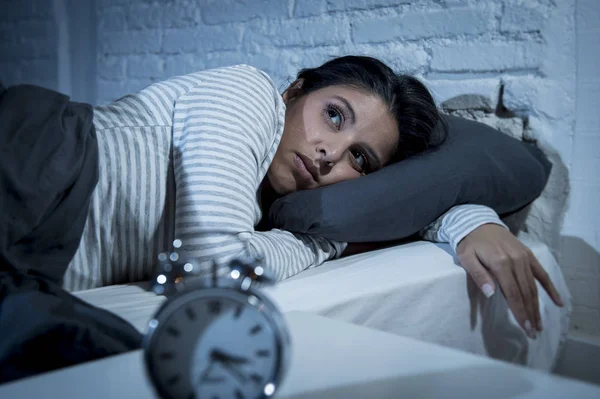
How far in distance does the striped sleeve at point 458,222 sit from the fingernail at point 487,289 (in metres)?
0.12

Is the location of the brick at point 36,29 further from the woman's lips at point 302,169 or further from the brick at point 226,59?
the woman's lips at point 302,169

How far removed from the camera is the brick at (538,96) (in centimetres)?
138

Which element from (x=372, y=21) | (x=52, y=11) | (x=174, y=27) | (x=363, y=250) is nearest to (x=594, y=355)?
(x=363, y=250)

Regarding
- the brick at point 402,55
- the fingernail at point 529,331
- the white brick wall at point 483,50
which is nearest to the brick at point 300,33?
the white brick wall at point 483,50

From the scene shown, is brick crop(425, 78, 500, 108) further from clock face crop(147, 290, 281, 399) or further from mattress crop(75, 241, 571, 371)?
clock face crop(147, 290, 281, 399)

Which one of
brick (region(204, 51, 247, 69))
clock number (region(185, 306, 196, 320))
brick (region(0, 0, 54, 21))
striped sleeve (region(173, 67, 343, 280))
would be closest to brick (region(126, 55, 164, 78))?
brick (region(204, 51, 247, 69))

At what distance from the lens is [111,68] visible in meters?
2.44

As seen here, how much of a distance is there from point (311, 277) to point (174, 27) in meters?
1.50

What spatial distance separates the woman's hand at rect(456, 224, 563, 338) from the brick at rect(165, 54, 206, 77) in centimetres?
131

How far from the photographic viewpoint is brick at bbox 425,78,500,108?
1475 mm

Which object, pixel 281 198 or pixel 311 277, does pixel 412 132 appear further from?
pixel 311 277

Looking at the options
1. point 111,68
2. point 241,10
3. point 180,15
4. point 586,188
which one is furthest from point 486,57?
point 111,68

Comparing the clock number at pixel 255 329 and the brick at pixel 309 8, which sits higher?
the brick at pixel 309 8

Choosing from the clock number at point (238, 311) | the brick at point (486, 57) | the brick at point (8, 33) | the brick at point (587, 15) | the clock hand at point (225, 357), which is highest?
the brick at point (587, 15)
